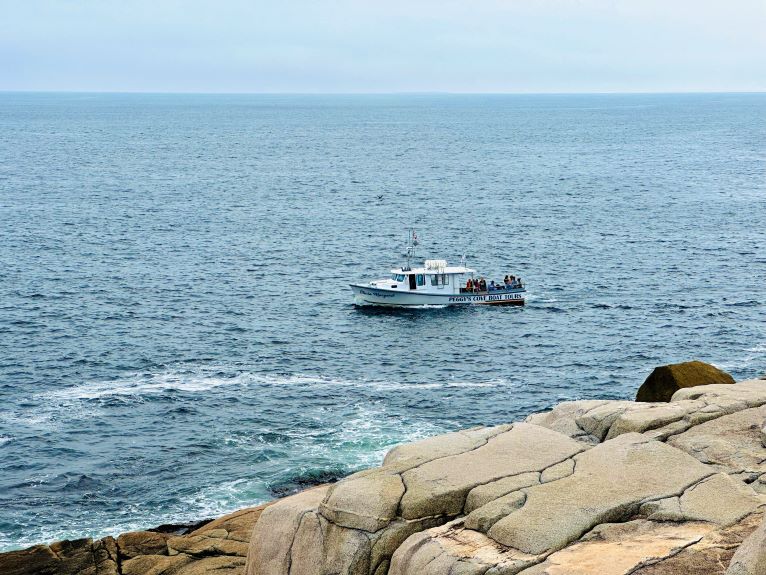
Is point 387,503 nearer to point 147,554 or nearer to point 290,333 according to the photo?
point 147,554

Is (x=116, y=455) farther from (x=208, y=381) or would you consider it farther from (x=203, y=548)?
(x=203, y=548)

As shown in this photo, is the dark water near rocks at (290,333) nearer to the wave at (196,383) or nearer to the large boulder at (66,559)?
the wave at (196,383)

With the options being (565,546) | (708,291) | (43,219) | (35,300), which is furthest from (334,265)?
(565,546)

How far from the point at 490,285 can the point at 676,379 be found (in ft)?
135

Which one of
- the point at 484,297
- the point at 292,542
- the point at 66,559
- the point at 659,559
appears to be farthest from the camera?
the point at 484,297

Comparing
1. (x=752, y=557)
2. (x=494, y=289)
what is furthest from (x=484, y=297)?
(x=752, y=557)

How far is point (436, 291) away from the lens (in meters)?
79.3

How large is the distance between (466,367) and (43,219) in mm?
76431

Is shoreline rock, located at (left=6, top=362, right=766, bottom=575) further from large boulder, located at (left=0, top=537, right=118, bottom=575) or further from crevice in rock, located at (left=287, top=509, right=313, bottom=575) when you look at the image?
large boulder, located at (left=0, top=537, right=118, bottom=575)

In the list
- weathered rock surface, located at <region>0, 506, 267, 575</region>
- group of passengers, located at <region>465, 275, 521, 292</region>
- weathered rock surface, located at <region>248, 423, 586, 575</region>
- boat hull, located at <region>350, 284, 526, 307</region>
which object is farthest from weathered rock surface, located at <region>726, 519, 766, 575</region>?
group of passengers, located at <region>465, 275, 521, 292</region>

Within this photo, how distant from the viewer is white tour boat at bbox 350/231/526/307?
259 feet

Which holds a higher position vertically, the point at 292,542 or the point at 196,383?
the point at 292,542

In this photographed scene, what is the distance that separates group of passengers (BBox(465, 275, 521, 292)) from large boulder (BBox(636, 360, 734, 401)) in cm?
3914

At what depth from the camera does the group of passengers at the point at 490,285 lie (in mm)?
79500
